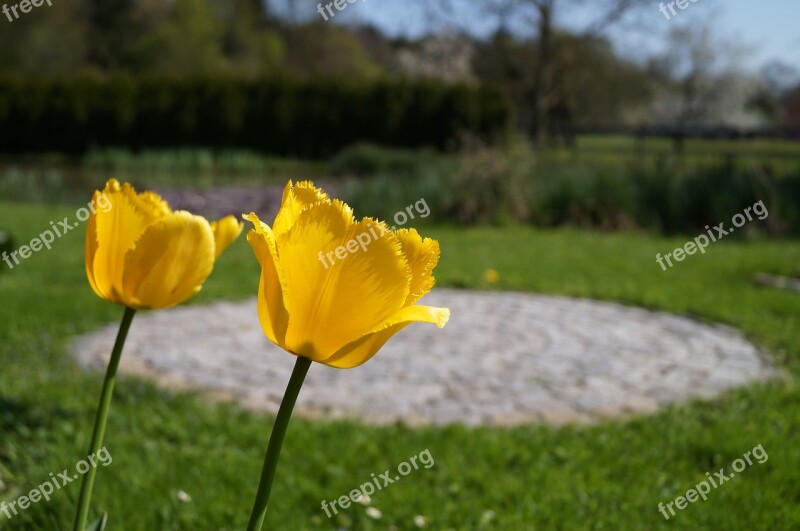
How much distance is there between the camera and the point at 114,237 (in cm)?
123

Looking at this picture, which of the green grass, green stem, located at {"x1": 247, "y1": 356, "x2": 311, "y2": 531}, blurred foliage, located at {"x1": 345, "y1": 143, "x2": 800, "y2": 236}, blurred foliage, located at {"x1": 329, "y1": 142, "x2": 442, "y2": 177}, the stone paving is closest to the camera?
green stem, located at {"x1": 247, "y1": 356, "x2": 311, "y2": 531}

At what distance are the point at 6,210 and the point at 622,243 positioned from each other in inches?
323

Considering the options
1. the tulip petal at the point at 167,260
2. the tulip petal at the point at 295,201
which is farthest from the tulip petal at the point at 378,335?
the tulip petal at the point at 167,260

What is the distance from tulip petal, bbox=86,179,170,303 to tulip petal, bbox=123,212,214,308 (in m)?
0.03

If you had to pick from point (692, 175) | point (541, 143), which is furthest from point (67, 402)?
point (541, 143)

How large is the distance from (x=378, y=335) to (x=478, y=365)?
402 cm

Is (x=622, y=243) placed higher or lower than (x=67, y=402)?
lower

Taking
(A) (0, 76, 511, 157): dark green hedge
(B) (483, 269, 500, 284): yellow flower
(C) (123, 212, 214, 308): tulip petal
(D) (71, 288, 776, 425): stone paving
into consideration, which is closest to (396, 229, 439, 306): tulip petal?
(C) (123, 212, 214, 308): tulip petal

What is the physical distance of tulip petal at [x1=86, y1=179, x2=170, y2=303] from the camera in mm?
1217

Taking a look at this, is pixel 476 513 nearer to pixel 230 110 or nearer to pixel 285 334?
pixel 285 334

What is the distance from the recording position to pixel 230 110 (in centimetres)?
2267

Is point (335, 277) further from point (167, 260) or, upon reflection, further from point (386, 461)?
point (386, 461)

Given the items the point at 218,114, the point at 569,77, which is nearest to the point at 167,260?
the point at 218,114

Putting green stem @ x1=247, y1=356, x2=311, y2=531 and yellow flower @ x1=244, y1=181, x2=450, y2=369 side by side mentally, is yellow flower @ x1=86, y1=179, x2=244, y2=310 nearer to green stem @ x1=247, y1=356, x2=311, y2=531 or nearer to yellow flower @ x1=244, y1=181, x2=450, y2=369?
yellow flower @ x1=244, y1=181, x2=450, y2=369
